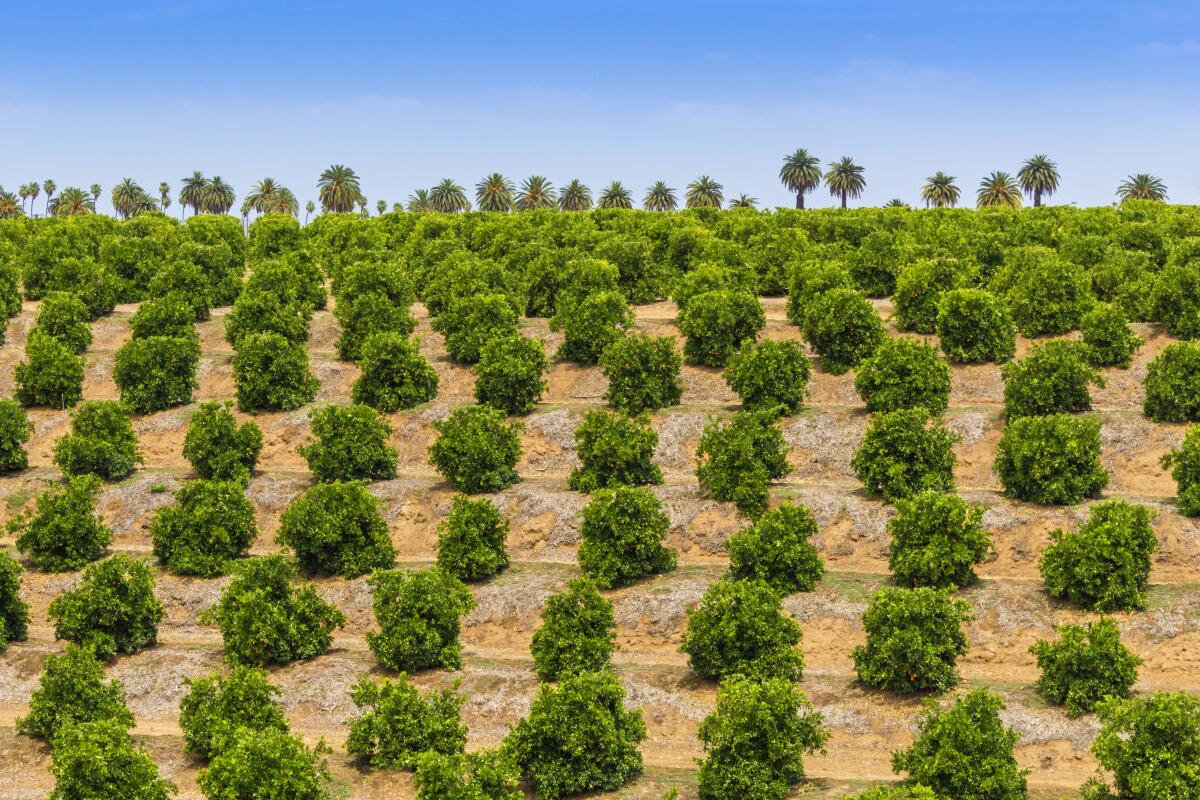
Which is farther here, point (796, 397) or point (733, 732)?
point (796, 397)

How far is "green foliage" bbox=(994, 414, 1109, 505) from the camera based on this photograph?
54000 millimetres

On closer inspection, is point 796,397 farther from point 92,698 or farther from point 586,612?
point 92,698

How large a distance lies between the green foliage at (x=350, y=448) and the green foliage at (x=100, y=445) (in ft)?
29.1

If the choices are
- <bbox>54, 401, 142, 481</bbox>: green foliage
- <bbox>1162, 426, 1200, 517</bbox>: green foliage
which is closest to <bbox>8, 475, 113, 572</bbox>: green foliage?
<bbox>54, 401, 142, 481</bbox>: green foliage

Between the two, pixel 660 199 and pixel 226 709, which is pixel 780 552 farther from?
pixel 660 199

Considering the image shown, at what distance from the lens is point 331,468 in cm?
6119

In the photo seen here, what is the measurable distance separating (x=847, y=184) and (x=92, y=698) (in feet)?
412

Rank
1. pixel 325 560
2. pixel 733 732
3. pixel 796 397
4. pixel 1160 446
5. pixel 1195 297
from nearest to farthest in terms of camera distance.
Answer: pixel 733 732
pixel 325 560
pixel 1160 446
pixel 796 397
pixel 1195 297

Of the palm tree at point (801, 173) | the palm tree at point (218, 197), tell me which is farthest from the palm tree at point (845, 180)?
the palm tree at point (218, 197)

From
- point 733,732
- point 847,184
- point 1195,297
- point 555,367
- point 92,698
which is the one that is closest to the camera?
point 733,732

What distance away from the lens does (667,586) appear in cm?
5216

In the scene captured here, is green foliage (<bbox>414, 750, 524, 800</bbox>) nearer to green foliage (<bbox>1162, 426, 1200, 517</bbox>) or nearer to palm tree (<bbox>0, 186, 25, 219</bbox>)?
green foliage (<bbox>1162, 426, 1200, 517</bbox>)

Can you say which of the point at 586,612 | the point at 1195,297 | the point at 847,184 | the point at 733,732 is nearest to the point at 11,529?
the point at 586,612

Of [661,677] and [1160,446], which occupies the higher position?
[1160,446]
